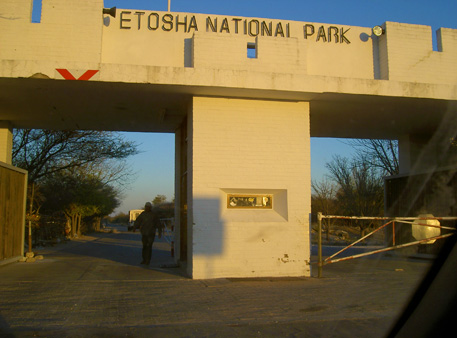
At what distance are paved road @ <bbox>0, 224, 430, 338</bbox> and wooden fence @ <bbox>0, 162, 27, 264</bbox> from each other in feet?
5.26

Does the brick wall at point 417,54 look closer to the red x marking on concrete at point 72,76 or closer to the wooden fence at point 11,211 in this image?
the red x marking on concrete at point 72,76

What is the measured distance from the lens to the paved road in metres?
5.80

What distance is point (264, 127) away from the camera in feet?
34.7

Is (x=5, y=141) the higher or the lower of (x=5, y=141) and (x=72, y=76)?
the lower

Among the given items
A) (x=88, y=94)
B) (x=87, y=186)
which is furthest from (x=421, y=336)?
(x=87, y=186)

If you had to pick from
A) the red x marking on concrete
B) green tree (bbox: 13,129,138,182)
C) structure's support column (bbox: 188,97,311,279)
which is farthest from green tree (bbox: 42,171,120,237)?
structure's support column (bbox: 188,97,311,279)

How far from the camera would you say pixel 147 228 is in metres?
13.0

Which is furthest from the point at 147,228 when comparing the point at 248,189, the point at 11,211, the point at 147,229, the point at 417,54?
the point at 417,54

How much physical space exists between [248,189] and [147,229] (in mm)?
4047

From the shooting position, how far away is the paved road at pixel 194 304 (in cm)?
580

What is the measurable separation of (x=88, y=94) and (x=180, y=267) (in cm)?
530

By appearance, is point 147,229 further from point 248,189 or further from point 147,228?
point 248,189

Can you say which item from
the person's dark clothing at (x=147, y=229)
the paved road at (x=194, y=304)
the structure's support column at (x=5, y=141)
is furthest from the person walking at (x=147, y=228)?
the structure's support column at (x=5, y=141)

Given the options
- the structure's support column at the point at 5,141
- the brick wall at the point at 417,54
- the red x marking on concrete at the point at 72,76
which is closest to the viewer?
the red x marking on concrete at the point at 72,76
